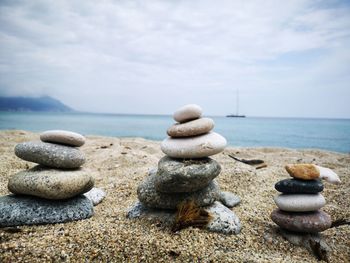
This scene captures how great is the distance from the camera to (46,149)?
17.5ft

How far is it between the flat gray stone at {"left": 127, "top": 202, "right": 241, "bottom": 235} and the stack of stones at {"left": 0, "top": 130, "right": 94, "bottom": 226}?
1.00 m

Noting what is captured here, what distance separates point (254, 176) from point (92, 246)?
19.4ft

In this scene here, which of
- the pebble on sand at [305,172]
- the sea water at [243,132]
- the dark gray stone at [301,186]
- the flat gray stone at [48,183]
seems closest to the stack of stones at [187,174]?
the dark gray stone at [301,186]

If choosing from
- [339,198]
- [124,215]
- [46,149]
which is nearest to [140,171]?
[124,215]

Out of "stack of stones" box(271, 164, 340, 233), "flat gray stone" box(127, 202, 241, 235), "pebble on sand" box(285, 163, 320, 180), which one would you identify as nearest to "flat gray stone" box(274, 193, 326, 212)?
"stack of stones" box(271, 164, 340, 233)

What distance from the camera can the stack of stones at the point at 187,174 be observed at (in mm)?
5051

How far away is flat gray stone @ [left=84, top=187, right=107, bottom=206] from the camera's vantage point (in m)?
6.50

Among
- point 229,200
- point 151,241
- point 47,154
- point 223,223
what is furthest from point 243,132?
point 151,241

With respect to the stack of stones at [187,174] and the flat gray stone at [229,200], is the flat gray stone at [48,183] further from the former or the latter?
the flat gray stone at [229,200]

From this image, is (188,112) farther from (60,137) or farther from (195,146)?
(60,137)

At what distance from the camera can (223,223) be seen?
4.89 meters

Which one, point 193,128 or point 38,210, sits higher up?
point 193,128

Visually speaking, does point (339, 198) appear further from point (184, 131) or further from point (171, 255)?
point (171, 255)

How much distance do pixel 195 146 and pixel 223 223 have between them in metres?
1.53
